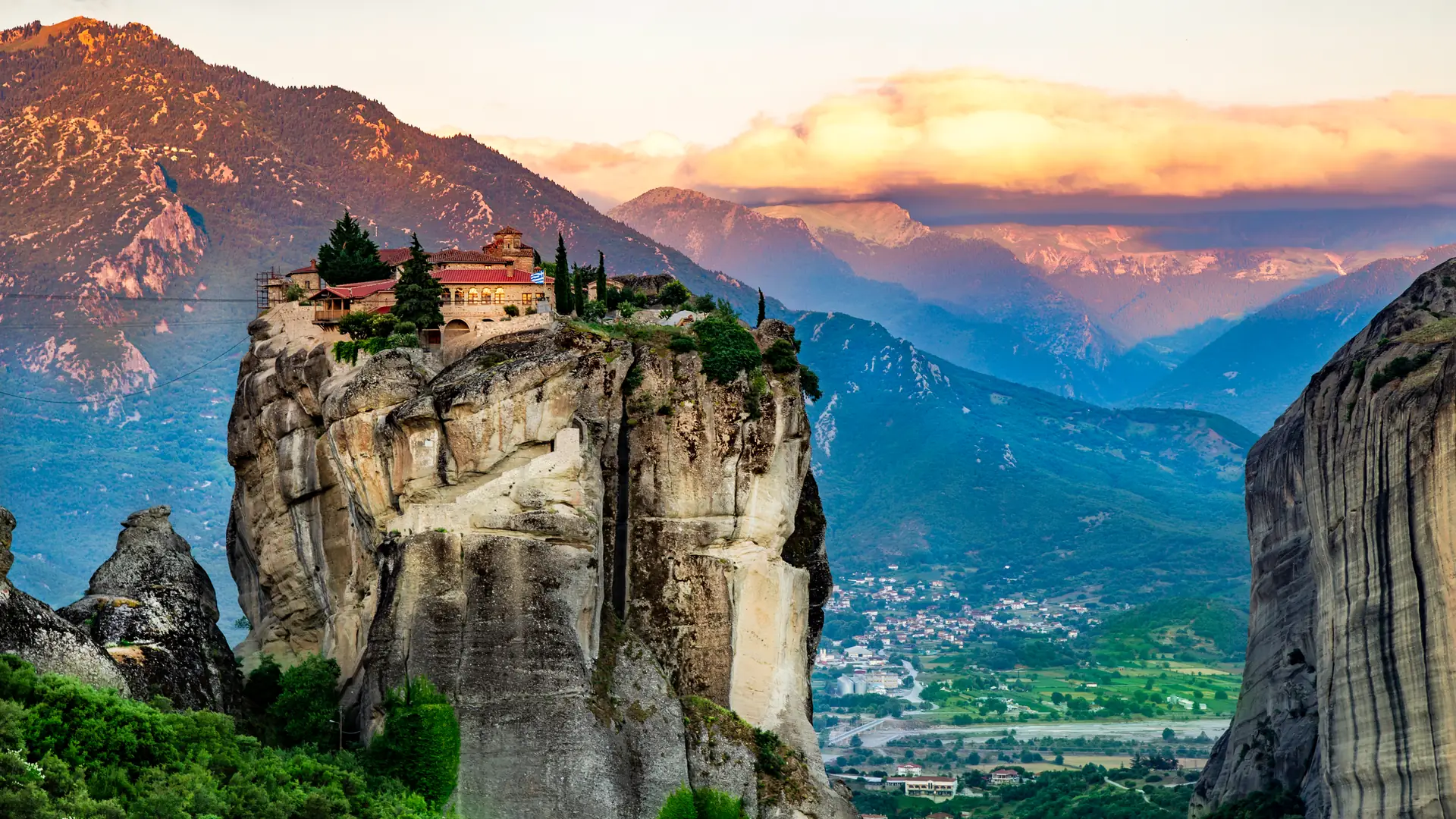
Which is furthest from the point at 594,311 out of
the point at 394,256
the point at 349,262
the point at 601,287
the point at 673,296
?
the point at 394,256

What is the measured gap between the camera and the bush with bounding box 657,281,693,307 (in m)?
94.9

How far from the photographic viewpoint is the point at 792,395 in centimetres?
8294

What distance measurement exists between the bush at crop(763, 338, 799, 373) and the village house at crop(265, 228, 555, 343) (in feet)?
31.2

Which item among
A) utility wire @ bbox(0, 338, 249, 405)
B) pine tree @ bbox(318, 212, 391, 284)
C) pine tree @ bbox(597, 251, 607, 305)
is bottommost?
pine tree @ bbox(597, 251, 607, 305)

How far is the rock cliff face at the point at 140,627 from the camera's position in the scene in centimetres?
6688

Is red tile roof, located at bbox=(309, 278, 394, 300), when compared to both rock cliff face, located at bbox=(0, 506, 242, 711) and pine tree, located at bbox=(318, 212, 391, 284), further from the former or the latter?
rock cliff face, located at bbox=(0, 506, 242, 711)

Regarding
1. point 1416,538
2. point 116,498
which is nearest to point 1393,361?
point 1416,538

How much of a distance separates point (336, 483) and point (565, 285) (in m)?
12.3

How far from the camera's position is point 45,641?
66.8 meters

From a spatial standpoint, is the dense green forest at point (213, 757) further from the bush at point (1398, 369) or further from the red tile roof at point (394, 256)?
the bush at point (1398, 369)

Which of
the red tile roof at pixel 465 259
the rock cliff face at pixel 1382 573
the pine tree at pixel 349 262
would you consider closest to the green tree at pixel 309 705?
the red tile roof at pixel 465 259

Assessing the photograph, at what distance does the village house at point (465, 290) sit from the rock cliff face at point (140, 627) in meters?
11.3

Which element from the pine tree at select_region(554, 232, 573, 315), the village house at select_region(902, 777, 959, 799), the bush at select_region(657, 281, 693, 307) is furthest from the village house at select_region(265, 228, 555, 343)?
the village house at select_region(902, 777, 959, 799)

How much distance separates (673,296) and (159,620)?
29732mm
